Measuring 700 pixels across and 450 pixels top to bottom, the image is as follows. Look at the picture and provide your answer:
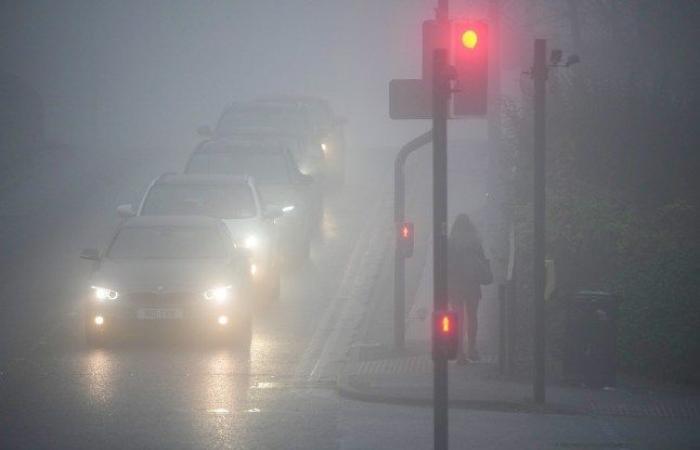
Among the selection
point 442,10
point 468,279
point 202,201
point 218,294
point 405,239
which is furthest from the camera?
point 202,201

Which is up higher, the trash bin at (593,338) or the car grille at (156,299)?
the car grille at (156,299)

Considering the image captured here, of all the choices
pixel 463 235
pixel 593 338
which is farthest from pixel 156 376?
pixel 593 338

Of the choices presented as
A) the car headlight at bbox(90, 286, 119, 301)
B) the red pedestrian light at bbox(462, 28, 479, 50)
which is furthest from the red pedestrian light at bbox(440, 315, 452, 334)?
the car headlight at bbox(90, 286, 119, 301)

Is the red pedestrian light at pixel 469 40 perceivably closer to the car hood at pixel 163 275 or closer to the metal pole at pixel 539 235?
the metal pole at pixel 539 235

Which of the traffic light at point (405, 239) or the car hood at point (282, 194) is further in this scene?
the car hood at point (282, 194)

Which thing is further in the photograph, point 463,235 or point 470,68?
point 463,235

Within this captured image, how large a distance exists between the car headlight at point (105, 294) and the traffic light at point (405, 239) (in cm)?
353

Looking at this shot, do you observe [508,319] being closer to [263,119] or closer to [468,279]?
[468,279]

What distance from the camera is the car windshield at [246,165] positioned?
2389 centimetres

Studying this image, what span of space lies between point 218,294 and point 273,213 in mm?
4034

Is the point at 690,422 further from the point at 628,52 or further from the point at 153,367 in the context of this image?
the point at 628,52

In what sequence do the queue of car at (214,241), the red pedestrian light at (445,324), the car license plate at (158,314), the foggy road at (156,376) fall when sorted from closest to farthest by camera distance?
the red pedestrian light at (445,324) < the foggy road at (156,376) < the car license plate at (158,314) < the queue of car at (214,241)

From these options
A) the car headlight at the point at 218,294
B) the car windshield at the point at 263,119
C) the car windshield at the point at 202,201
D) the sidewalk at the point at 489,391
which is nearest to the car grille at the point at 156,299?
the car headlight at the point at 218,294

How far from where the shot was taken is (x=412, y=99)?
1421 cm
